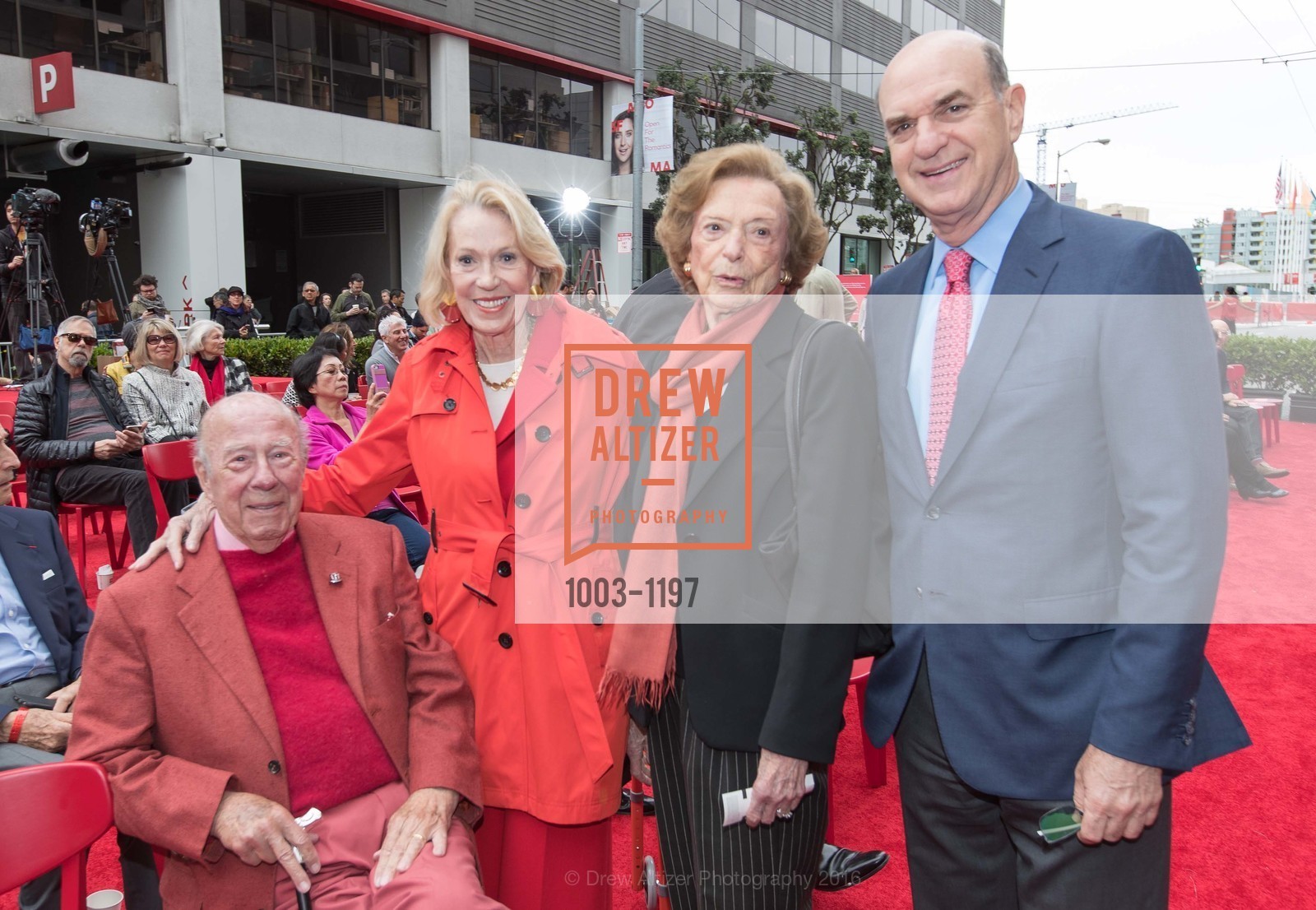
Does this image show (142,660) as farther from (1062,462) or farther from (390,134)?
(390,134)

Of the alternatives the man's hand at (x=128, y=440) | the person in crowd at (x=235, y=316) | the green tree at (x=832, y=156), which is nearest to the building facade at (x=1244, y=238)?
the green tree at (x=832, y=156)

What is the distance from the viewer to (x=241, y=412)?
6.98ft

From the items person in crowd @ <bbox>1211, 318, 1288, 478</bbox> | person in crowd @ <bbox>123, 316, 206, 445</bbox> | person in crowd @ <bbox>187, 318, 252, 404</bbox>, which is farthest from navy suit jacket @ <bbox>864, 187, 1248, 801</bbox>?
person in crowd @ <bbox>1211, 318, 1288, 478</bbox>

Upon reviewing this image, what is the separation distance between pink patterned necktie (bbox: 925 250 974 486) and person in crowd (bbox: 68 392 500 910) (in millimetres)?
1193

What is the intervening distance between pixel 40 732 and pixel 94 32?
58.0 feet

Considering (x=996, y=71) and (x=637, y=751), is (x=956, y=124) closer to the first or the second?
(x=996, y=71)

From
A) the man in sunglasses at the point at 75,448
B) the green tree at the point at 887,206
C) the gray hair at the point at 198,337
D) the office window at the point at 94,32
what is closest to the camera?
the man in sunglasses at the point at 75,448

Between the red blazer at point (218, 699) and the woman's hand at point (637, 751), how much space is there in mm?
369

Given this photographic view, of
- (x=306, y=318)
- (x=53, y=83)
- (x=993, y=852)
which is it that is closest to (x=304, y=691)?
(x=993, y=852)

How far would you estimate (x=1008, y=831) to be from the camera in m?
1.68

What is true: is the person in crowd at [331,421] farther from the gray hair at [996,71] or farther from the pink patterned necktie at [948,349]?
the gray hair at [996,71]

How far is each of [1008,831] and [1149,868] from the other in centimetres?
23

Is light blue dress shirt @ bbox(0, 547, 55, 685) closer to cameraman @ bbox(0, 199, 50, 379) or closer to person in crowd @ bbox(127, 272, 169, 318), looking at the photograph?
cameraman @ bbox(0, 199, 50, 379)

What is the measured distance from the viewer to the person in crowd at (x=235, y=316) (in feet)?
46.0
